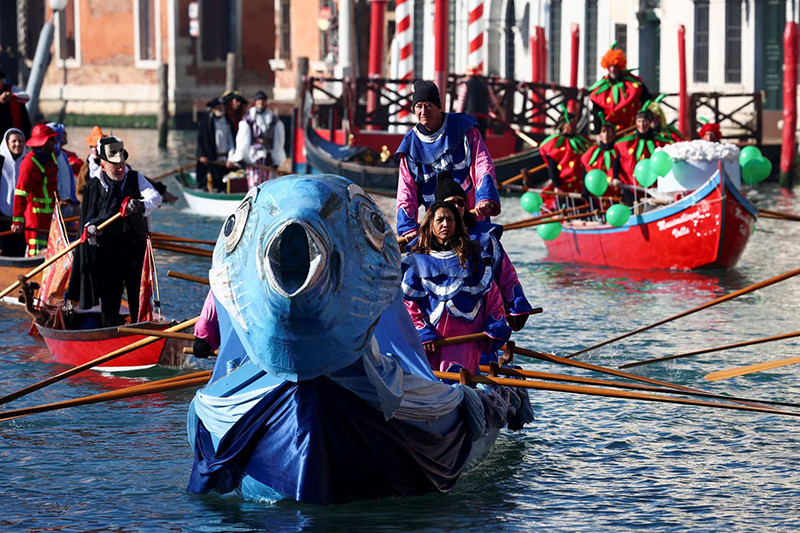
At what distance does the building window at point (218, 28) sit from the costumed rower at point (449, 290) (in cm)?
4009

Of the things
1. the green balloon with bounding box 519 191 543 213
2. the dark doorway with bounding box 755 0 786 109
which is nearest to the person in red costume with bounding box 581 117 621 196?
the green balloon with bounding box 519 191 543 213

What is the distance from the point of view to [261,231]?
19.7 feet

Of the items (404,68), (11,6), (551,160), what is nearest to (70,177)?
(551,160)

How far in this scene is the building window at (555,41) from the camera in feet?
99.3

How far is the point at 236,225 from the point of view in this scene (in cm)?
616

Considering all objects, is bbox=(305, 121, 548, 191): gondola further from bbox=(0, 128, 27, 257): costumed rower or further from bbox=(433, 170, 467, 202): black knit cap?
bbox=(433, 170, 467, 202): black knit cap

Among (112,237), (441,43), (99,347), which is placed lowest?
(99,347)

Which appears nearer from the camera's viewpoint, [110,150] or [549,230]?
[110,150]

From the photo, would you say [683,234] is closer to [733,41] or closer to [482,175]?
[482,175]

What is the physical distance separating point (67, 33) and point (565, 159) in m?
37.9

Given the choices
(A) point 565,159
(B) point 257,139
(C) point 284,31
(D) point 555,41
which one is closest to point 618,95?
(A) point 565,159

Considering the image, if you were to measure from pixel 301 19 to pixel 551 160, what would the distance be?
31.3 meters

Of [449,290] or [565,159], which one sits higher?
[565,159]

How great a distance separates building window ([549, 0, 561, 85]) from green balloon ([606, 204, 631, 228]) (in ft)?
50.6
